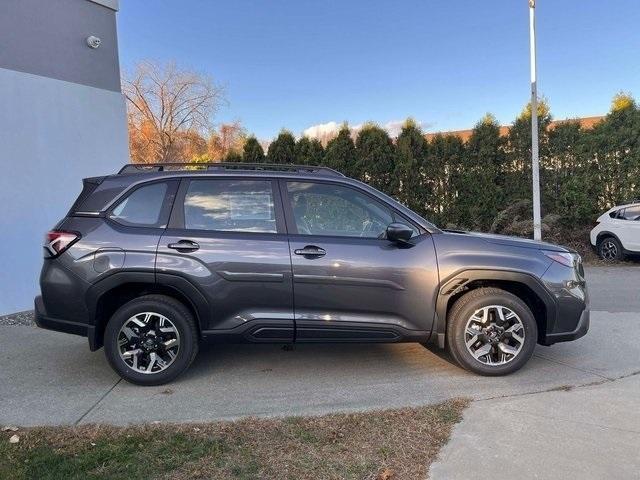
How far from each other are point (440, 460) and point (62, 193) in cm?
658

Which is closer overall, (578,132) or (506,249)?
(506,249)

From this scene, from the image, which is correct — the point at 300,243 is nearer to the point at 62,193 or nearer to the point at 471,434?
the point at 471,434

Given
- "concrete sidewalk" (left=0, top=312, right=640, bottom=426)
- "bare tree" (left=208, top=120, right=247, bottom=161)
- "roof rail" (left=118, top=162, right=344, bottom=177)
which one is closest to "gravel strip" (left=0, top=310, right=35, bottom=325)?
"concrete sidewalk" (left=0, top=312, right=640, bottom=426)

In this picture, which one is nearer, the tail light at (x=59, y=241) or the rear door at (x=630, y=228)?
the tail light at (x=59, y=241)

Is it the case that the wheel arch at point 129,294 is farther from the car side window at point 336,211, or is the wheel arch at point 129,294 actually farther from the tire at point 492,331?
the tire at point 492,331

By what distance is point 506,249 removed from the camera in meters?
4.66

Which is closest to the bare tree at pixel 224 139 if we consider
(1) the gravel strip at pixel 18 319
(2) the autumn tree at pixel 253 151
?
(2) the autumn tree at pixel 253 151

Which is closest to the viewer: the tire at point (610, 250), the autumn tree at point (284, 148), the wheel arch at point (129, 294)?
the wheel arch at point (129, 294)

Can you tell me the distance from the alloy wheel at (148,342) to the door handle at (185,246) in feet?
1.88

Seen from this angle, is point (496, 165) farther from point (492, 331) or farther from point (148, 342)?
point (148, 342)

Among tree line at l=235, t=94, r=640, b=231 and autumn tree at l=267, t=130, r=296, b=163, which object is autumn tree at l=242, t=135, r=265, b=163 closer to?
autumn tree at l=267, t=130, r=296, b=163

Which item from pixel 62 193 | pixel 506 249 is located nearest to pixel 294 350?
pixel 506 249

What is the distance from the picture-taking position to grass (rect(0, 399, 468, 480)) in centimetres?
316

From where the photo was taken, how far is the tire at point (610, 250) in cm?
1128
